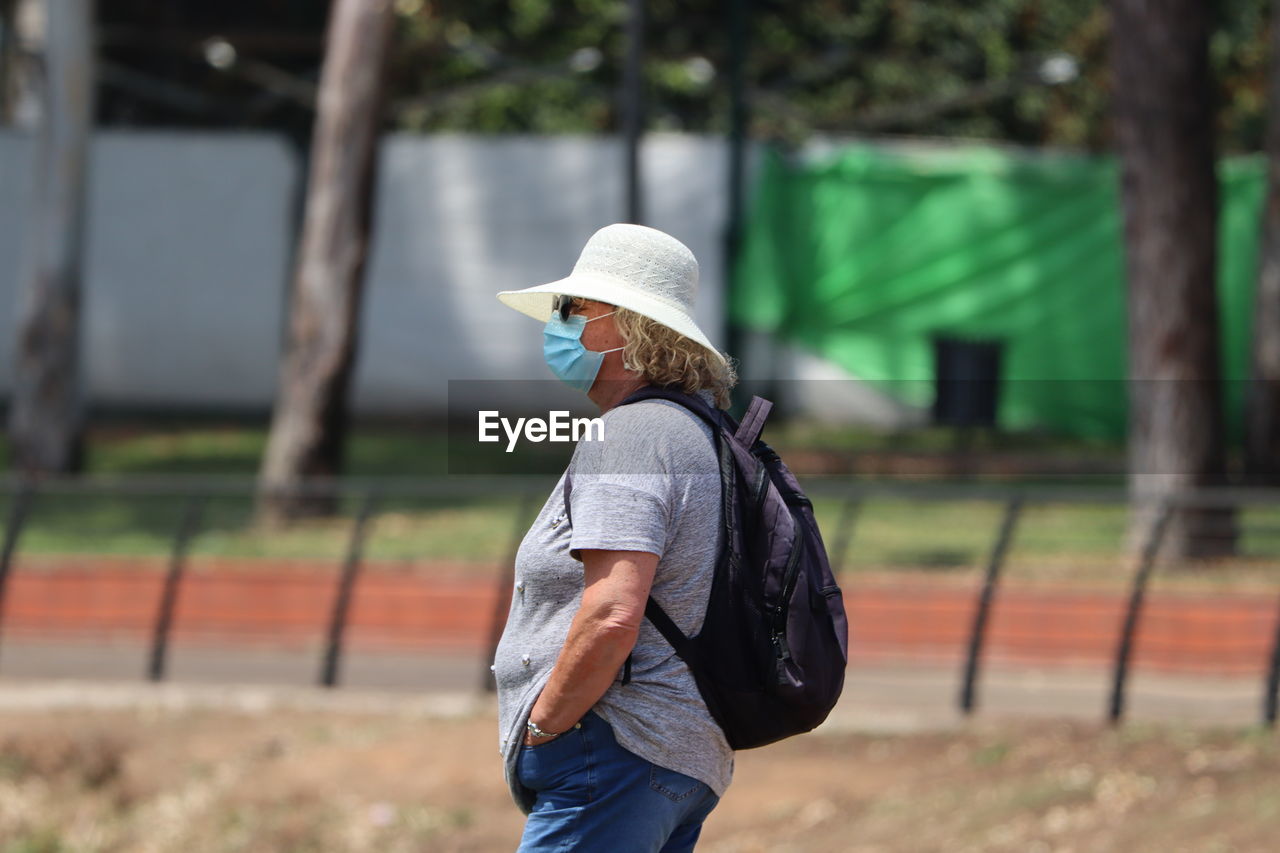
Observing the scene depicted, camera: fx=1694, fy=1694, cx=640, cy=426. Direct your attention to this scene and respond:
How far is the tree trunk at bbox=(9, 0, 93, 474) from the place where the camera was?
1459 centimetres

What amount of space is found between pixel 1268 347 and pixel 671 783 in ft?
36.4

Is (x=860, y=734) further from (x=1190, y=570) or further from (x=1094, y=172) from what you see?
(x=1094, y=172)

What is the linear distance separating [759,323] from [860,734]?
381 inches

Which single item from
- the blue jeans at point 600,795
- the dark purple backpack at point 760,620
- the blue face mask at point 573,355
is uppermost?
the blue face mask at point 573,355

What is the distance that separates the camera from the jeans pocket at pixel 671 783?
2.97 m

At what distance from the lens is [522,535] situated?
894cm

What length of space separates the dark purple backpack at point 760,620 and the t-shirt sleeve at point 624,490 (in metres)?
0.08

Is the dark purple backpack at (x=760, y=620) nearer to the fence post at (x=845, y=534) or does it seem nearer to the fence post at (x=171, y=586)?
the fence post at (x=845, y=534)

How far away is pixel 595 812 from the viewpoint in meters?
2.96

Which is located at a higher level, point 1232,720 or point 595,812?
point 595,812

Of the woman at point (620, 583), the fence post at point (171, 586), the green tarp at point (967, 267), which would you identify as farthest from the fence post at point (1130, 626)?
the green tarp at point (967, 267)

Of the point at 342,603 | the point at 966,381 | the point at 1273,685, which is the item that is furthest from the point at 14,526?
the point at 1273,685

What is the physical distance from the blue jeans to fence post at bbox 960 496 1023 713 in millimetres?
5209

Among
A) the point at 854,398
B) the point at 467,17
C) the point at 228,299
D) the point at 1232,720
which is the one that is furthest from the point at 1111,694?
the point at 467,17
